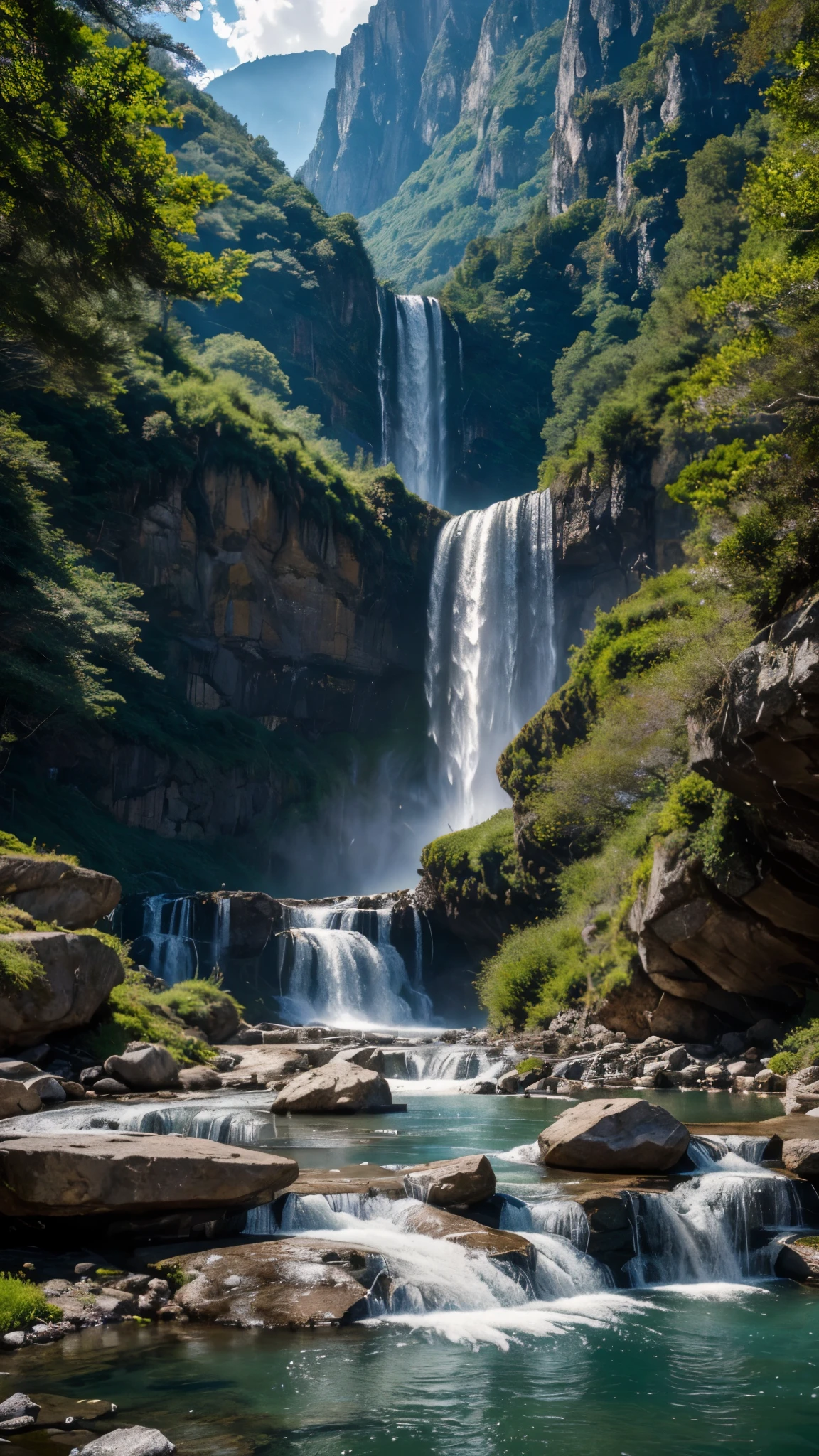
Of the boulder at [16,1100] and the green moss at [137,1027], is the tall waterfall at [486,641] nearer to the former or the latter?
the green moss at [137,1027]

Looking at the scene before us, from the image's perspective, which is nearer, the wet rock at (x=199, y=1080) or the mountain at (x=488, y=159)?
the wet rock at (x=199, y=1080)

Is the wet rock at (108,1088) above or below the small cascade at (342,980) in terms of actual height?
below

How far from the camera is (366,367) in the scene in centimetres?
7000

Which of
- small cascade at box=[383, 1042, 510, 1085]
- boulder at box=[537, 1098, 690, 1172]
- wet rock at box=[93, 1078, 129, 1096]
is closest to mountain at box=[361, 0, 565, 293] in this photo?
small cascade at box=[383, 1042, 510, 1085]

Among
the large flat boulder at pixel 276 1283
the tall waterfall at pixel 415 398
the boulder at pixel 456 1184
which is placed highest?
the tall waterfall at pixel 415 398

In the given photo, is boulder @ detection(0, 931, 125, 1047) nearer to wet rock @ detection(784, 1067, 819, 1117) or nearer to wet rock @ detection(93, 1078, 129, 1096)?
wet rock @ detection(93, 1078, 129, 1096)

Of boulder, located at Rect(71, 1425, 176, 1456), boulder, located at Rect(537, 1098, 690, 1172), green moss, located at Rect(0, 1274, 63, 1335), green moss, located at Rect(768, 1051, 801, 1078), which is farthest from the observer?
green moss, located at Rect(768, 1051, 801, 1078)

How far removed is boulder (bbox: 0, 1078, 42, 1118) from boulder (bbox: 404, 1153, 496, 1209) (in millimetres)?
5317

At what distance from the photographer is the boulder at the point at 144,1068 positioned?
651 inches

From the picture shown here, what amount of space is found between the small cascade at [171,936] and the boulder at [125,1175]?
23.6 metres

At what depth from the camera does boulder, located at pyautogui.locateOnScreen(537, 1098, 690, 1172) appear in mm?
11141

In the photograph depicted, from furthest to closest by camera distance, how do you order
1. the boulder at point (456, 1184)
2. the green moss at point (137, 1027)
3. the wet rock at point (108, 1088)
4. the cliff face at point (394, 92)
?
the cliff face at point (394, 92)
the green moss at point (137, 1027)
the wet rock at point (108, 1088)
the boulder at point (456, 1184)

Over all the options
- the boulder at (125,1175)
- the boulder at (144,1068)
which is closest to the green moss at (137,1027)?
the boulder at (144,1068)

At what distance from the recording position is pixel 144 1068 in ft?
55.1
